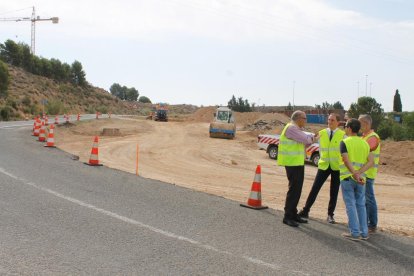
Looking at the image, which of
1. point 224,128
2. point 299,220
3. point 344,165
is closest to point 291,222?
point 299,220

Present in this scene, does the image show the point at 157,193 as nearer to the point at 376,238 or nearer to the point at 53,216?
the point at 53,216

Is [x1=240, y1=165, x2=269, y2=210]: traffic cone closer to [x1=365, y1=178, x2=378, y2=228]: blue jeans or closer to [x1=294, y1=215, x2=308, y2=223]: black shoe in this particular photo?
[x1=294, y1=215, x2=308, y2=223]: black shoe

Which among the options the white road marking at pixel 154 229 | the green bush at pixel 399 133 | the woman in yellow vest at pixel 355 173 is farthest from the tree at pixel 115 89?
the woman in yellow vest at pixel 355 173

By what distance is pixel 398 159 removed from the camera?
23.9m

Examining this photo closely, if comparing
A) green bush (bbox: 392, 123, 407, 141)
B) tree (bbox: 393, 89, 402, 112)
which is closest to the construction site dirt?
green bush (bbox: 392, 123, 407, 141)

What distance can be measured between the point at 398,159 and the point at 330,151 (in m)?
17.9

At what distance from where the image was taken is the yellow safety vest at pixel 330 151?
7746mm

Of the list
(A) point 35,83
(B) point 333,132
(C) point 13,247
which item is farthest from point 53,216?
(A) point 35,83

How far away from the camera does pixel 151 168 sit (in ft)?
56.9

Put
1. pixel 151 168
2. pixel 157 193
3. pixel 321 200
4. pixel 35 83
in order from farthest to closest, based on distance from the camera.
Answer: pixel 35 83, pixel 151 168, pixel 321 200, pixel 157 193

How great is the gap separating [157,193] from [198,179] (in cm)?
538

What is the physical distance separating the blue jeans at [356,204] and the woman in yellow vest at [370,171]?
551 mm

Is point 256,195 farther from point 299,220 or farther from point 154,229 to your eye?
point 154,229

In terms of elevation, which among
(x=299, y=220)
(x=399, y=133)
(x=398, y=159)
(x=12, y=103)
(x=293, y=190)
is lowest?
(x=398, y=159)
